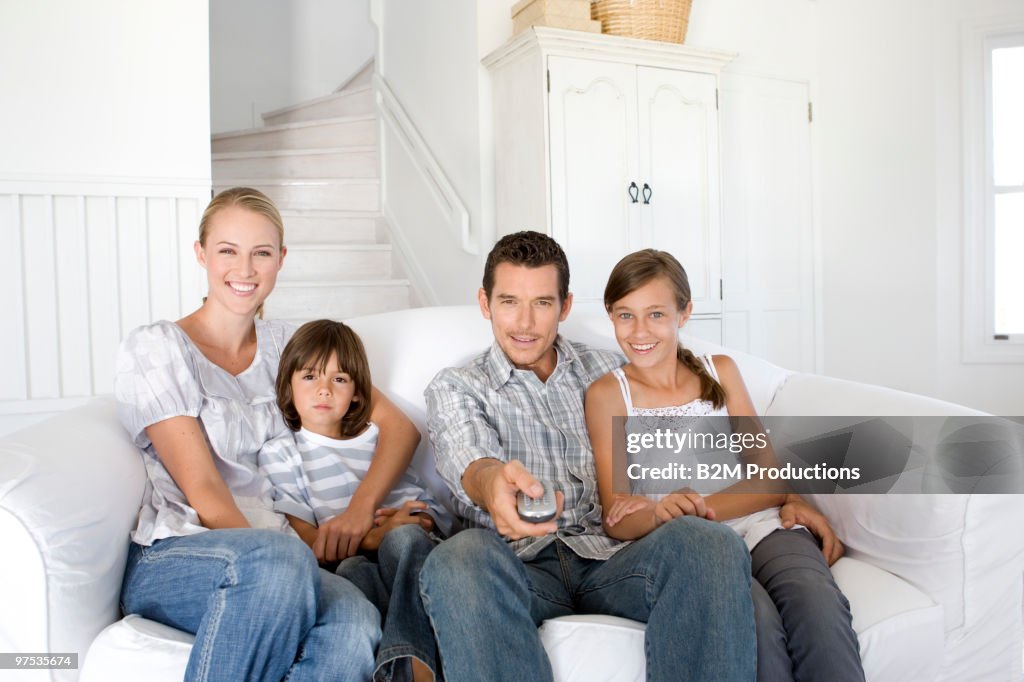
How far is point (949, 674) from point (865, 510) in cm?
28

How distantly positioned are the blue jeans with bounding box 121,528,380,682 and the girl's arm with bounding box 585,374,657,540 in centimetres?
45

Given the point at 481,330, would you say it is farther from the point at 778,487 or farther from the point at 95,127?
the point at 95,127

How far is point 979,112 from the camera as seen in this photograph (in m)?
3.69

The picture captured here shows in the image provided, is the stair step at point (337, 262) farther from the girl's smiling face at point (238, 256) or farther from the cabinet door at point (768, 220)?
the girl's smiling face at point (238, 256)

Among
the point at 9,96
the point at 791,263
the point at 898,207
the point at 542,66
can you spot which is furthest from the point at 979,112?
the point at 9,96

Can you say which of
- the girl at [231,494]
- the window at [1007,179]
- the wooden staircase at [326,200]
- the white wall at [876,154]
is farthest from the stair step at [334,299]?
the window at [1007,179]

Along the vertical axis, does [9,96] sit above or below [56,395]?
above

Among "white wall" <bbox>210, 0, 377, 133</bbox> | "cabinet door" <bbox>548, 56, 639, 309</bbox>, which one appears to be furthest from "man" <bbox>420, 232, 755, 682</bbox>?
"white wall" <bbox>210, 0, 377, 133</bbox>

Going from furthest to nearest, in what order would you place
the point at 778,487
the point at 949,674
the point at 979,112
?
the point at 979,112 → the point at 778,487 → the point at 949,674

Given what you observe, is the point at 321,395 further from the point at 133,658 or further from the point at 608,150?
the point at 608,150

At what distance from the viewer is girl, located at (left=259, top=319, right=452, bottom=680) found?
148 cm

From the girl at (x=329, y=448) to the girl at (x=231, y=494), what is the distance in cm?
3

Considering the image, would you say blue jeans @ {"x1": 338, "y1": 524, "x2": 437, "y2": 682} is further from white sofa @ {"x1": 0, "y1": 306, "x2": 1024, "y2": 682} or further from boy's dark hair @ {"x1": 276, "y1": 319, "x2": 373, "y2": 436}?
boy's dark hair @ {"x1": 276, "y1": 319, "x2": 373, "y2": 436}

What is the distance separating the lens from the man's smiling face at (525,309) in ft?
5.07
